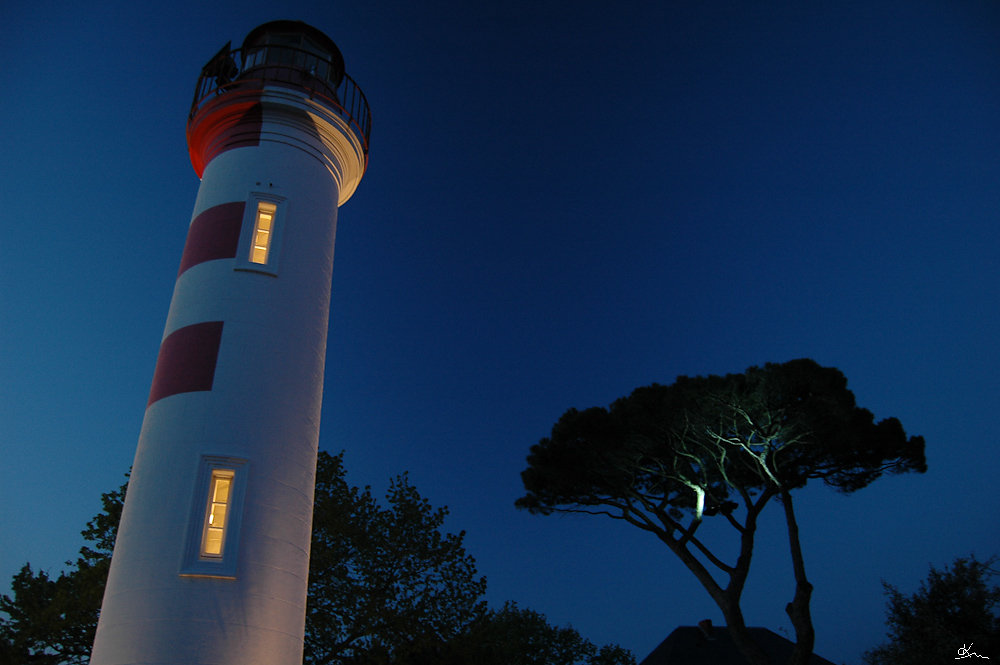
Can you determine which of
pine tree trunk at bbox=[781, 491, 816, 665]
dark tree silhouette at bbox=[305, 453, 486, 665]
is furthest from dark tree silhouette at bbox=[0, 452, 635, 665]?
pine tree trunk at bbox=[781, 491, 816, 665]

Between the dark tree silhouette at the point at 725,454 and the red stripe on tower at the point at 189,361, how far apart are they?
12420 mm

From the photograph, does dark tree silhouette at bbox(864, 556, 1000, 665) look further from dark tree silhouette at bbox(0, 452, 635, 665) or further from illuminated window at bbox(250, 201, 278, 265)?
illuminated window at bbox(250, 201, 278, 265)

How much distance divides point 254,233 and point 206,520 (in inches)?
163

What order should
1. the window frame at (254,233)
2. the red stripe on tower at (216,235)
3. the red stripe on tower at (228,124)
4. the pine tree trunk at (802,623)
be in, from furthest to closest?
the pine tree trunk at (802,623) → the red stripe on tower at (228,124) → the red stripe on tower at (216,235) → the window frame at (254,233)

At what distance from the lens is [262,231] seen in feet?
34.0

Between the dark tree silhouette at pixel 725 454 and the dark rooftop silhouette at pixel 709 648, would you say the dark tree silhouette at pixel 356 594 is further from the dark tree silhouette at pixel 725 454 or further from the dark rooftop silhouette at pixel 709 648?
the dark rooftop silhouette at pixel 709 648

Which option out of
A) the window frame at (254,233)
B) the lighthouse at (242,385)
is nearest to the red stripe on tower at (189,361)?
the lighthouse at (242,385)

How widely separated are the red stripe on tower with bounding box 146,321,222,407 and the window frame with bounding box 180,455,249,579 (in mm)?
1067

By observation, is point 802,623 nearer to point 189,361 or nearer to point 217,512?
point 217,512

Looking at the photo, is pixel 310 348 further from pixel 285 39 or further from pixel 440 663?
pixel 440 663

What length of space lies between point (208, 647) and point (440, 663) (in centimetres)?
1031

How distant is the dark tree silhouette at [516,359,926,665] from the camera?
16.9 metres

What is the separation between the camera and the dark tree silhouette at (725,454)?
16891 millimetres

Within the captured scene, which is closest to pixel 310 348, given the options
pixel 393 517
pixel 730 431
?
pixel 393 517
